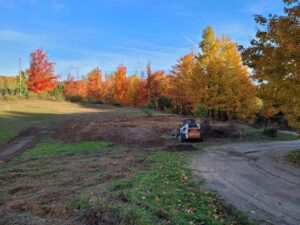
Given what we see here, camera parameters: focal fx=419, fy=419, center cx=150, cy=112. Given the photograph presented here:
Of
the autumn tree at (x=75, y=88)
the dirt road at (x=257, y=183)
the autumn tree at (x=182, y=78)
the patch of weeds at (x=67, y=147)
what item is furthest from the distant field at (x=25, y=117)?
the autumn tree at (x=75, y=88)

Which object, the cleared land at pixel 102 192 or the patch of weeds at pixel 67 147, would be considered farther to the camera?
the patch of weeds at pixel 67 147

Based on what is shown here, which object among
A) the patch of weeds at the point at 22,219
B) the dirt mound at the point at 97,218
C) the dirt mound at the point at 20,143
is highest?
the dirt mound at the point at 97,218

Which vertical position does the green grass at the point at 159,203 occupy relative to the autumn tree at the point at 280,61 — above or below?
below

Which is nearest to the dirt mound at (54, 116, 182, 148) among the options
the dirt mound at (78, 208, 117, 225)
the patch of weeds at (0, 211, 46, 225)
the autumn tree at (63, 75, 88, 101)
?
the patch of weeds at (0, 211, 46, 225)

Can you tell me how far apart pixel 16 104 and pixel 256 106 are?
3171 centimetres

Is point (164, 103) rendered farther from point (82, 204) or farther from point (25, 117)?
point (82, 204)

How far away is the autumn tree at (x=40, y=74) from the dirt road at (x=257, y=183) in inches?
1842

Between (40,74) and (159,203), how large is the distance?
2290 inches

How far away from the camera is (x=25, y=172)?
16266 millimetres

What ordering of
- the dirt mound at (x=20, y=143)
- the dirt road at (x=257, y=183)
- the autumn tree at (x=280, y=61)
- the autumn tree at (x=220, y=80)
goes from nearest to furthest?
1. the dirt road at (x=257, y=183)
2. the autumn tree at (x=280, y=61)
3. the dirt mound at (x=20, y=143)
4. the autumn tree at (x=220, y=80)

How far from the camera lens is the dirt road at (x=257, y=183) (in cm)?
996

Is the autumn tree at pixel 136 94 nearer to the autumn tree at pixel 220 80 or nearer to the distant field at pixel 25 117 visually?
the distant field at pixel 25 117

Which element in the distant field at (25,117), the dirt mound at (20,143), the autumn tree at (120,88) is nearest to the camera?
the dirt mound at (20,143)

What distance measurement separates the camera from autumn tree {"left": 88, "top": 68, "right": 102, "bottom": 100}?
91312 mm
